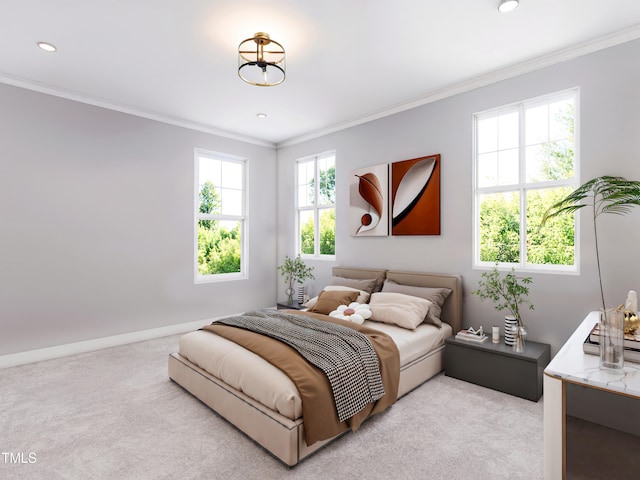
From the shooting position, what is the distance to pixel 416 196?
12.8ft

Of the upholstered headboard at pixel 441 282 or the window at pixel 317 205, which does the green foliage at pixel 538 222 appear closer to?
the upholstered headboard at pixel 441 282

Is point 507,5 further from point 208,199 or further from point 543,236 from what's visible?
point 208,199

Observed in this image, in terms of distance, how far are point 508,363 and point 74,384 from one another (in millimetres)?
3715

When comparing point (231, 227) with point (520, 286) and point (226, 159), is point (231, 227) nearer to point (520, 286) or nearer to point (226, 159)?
point (226, 159)

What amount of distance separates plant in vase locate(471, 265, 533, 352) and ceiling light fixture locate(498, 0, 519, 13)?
2056mm

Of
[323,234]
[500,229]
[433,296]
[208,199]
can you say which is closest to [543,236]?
[500,229]

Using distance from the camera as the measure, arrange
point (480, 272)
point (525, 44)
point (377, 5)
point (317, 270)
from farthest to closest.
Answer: point (317, 270)
point (480, 272)
point (525, 44)
point (377, 5)

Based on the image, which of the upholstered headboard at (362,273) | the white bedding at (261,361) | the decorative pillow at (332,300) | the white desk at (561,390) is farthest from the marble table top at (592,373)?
the upholstered headboard at (362,273)

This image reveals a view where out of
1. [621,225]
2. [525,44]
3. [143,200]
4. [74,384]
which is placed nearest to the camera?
[621,225]

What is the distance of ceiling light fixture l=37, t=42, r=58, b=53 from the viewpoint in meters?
2.81

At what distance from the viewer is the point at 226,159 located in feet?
17.1

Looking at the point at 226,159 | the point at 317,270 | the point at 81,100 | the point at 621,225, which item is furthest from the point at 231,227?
the point at 621,225

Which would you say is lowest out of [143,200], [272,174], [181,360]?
[181,360]

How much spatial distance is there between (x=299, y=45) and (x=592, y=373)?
2916mm
